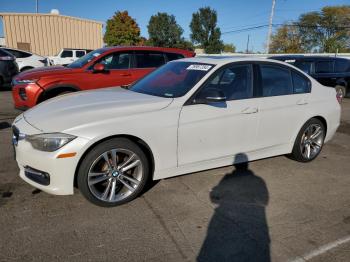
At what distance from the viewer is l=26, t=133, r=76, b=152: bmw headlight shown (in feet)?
10.3

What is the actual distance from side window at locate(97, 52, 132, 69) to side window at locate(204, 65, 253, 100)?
4.18 m

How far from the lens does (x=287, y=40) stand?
65.3 metres

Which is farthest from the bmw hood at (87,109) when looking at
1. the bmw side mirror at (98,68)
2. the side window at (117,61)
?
the side window at (117,61)

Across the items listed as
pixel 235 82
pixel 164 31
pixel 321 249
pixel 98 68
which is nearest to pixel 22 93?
pixel 98 68

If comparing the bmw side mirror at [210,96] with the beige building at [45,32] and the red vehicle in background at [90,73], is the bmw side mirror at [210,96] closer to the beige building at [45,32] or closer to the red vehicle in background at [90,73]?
the red vehicle in background at [90,73]

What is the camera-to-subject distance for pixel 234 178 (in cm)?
442

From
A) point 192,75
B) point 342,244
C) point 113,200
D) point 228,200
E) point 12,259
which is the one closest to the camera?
point 12,259

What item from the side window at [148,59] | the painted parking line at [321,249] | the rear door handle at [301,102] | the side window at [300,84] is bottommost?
the painted parking line at [321,249]

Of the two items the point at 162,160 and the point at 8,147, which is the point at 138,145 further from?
the point at 8,147

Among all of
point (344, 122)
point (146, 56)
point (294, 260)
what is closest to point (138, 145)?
point (294, 260)

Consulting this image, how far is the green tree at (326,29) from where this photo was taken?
59.2 metres

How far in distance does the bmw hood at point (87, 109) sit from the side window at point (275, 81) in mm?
1511

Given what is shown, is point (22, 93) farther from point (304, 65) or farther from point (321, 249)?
point (304, 65)

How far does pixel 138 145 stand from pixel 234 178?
156cm
